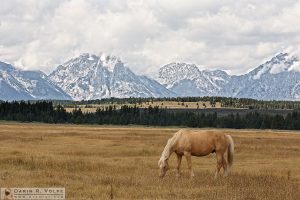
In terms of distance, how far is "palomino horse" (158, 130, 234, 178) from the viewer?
2658cm

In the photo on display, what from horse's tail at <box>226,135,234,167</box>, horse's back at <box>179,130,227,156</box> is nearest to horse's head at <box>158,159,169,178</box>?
horse's back at <box>179,130,227,156</box>

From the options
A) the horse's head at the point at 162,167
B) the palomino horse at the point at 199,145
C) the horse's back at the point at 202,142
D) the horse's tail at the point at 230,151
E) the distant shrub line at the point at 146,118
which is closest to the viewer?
the horse's head at the point at 162,167

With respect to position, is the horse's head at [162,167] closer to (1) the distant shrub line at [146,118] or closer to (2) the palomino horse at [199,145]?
(2) the palomino horse at [199,145]

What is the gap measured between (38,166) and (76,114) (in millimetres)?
151594

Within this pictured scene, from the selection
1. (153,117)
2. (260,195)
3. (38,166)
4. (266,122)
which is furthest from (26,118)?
(260,195)

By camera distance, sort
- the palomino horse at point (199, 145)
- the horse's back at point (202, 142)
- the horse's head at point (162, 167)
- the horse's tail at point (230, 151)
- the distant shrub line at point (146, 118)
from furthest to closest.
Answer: the distant shrub line at point (146, 118)
the horse's tail at point (230, 151)
the horse's back at point (202, 142)
the palomino horse at point (199, 145)
the horse's head at point (162, 167)

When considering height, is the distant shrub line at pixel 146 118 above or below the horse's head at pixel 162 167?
below

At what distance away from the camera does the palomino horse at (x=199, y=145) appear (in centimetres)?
2658

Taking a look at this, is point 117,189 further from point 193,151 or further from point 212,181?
point 193,151

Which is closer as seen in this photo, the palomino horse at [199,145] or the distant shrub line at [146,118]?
the palomino horse at [199,145]

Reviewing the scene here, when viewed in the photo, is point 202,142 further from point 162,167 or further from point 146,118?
point 146,118

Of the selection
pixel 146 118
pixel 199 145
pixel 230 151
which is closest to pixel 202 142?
pixel 199 145

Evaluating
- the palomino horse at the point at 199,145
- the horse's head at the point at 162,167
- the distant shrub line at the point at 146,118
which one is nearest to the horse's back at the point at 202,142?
the palomino horse at the point at 199,145

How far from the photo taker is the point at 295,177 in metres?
29.8
